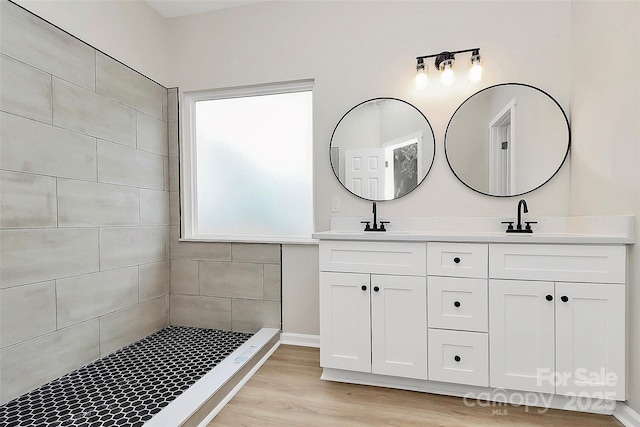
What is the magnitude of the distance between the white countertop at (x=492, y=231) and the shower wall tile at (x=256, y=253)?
55 cm

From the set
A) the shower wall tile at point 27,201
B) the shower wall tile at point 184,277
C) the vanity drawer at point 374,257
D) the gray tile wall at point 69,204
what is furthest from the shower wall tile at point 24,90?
the vanity drawer at point 374,257

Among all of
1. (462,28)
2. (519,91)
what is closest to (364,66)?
(462,28)

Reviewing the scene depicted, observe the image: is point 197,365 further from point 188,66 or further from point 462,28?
point 462,28

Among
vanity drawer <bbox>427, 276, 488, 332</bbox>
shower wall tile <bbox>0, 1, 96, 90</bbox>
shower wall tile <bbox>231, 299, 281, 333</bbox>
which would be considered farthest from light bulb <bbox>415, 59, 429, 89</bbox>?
shower wall tile <bbox>0, 1, 96, 90</bbox>

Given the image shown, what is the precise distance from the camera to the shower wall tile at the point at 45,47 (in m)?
1.84

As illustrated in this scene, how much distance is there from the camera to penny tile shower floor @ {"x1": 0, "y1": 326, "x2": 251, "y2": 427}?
1.68m

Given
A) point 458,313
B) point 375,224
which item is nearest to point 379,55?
point 375,224

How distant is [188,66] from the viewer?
301 cm

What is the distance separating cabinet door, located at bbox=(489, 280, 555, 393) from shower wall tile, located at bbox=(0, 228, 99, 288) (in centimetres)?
248

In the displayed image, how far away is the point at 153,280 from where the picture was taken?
2.87 metres

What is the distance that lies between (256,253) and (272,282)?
0.90ft

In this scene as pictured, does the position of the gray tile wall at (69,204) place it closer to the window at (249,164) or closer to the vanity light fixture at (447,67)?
the window at (249,164)

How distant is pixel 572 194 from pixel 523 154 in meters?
0.40

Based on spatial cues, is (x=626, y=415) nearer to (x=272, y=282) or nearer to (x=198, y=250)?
(x=272, y=282)
